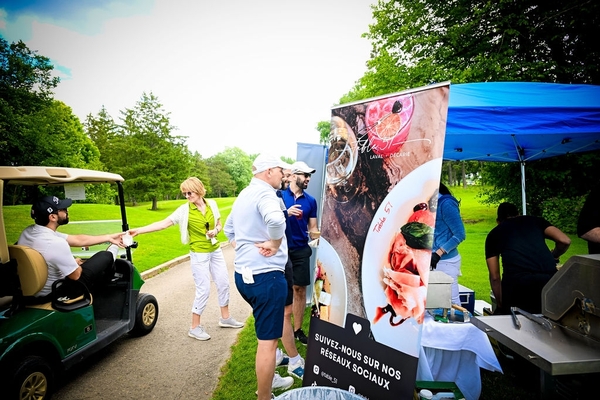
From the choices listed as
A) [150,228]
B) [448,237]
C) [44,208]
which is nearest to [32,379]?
[44,208]

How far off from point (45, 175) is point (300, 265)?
117 inches

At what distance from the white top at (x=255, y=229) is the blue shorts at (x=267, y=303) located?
9cm

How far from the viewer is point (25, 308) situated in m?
2.77

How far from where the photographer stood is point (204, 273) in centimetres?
420

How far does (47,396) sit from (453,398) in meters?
3.50

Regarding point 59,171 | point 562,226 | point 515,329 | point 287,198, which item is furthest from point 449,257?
point 562,226

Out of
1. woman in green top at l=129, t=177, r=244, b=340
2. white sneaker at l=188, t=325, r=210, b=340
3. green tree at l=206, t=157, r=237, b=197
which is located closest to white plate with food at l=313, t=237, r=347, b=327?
woman in green top at l=129, t=177, r=244, b=340

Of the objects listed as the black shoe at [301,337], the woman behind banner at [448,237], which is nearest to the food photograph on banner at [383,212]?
the woman behind banner at [448,237]

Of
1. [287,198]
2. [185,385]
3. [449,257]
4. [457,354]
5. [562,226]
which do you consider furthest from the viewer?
[562,226]

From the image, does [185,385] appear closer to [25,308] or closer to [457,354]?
[25,308]

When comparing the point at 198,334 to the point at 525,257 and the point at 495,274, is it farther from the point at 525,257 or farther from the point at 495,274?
the point at 525,257

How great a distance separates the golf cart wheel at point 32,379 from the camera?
7.97ft

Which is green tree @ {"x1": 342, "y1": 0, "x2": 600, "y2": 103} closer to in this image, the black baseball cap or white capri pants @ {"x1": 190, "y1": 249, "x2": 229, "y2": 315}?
white capri pants @ {"x1": 190, "y1": 249, "x2": 229, "y2": 315}

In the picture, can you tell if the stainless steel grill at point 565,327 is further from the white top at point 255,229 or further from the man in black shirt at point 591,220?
the white top at point 255,229
